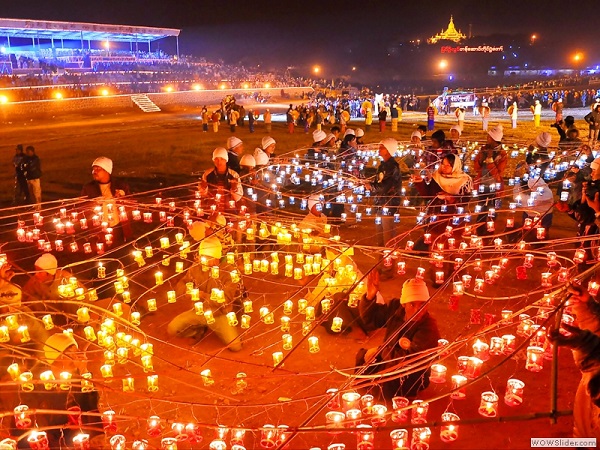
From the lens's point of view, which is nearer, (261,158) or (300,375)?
(300,375)

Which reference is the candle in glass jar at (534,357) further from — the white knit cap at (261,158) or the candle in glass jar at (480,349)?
the white knit cap at (261,158)

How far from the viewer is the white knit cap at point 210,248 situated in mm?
7009

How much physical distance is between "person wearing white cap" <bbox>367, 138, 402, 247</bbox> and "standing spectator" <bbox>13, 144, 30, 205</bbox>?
8.38m

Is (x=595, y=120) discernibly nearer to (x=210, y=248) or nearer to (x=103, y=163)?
(x=210, y=248)

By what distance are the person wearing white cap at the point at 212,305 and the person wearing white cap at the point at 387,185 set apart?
2620mm

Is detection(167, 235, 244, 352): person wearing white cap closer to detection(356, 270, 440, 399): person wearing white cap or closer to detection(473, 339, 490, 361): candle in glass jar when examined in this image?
detection(356, 270, 440, 399): person wearing white cap

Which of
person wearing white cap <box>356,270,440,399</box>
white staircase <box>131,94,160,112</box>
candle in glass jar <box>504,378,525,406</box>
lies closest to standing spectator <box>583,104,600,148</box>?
person wearing white cap <box>356,270,440,399</box>

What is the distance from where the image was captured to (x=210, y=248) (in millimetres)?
7031

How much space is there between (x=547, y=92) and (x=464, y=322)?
38.3 meters

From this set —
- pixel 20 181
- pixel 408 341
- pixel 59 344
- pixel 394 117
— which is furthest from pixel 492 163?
pixel 394 117

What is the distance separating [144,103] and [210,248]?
30083 millimetres

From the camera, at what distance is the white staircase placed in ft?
111

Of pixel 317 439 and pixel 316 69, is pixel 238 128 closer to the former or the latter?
pixel 317 439

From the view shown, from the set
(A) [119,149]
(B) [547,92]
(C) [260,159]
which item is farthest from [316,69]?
(C) [260,159]
